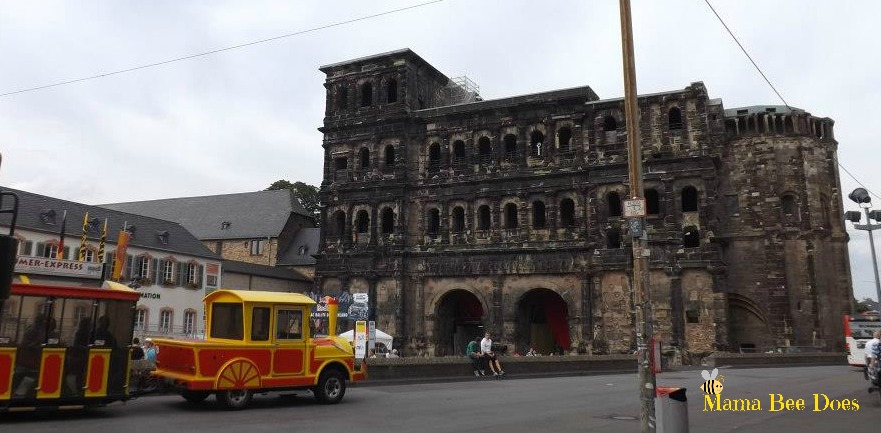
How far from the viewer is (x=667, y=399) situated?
7418 mm

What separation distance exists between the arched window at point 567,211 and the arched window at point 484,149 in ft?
Answer: 17.8

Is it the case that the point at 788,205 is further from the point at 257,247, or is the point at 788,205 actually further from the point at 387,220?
the point at 257,247

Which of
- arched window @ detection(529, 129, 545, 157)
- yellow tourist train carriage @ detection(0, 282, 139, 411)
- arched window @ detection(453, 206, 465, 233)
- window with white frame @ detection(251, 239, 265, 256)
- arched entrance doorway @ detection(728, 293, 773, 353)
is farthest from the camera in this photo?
window with white frame @ detection(251, 239, 265, 256)

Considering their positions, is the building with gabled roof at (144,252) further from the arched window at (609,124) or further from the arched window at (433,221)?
the arched window at (609,124)

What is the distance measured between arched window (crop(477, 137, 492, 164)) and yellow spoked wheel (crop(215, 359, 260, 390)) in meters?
27.4

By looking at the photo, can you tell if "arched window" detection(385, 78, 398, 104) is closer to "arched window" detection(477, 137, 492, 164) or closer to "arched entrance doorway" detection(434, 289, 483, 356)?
"arched window" detection(477, 137, 492, 164)

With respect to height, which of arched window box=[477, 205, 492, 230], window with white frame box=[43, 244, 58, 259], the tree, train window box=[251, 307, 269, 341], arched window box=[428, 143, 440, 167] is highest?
the tree

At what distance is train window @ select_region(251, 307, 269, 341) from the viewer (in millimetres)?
14250

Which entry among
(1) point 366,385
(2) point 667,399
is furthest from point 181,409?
(2) point 667,399

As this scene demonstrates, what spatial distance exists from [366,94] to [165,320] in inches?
765

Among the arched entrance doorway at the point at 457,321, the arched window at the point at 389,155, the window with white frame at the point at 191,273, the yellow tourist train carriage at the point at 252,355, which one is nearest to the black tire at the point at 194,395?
the yellow tourist train carriage at the point at 252,355

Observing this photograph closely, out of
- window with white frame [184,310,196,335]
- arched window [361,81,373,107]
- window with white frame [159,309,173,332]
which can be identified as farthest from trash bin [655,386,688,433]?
window with white frame [184,310,196,335]

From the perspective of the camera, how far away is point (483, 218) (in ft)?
129

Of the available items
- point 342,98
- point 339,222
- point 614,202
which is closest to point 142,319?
point 339,222
